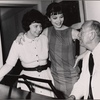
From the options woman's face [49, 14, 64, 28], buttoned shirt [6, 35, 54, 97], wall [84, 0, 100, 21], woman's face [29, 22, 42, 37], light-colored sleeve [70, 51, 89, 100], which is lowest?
light-colored sleeve [70, 51, 89, 100]

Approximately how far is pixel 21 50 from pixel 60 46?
0.81 ft

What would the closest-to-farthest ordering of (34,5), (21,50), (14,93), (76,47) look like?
1. (14,93)
2. (21,50)
3. (76,47)
4. (34,5)

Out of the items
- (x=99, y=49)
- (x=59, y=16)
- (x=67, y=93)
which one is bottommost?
(x=67, y=93)

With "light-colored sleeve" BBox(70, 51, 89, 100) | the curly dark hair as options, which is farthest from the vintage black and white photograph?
"light-colored sleeve" BBox(70, 51, 89, 100)

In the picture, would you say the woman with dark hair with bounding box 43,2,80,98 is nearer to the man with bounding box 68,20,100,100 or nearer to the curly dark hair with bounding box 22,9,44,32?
the curly dark hair with bounding box 22,9,44,32

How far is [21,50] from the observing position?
1.24m

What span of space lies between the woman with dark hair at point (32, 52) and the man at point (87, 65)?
354 mm

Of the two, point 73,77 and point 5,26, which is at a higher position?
point 5,26

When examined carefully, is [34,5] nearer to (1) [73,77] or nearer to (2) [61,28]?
(2) [61,28]

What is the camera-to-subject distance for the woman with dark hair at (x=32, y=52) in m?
1.23

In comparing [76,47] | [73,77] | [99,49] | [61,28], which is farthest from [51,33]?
[99,49]

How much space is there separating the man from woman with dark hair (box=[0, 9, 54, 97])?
1.16 ft

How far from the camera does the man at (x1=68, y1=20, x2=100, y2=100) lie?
3.01ft

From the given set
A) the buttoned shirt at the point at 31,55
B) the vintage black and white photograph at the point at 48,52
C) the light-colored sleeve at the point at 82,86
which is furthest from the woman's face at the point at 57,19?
the light-colored sleeve at the point at 82,86
